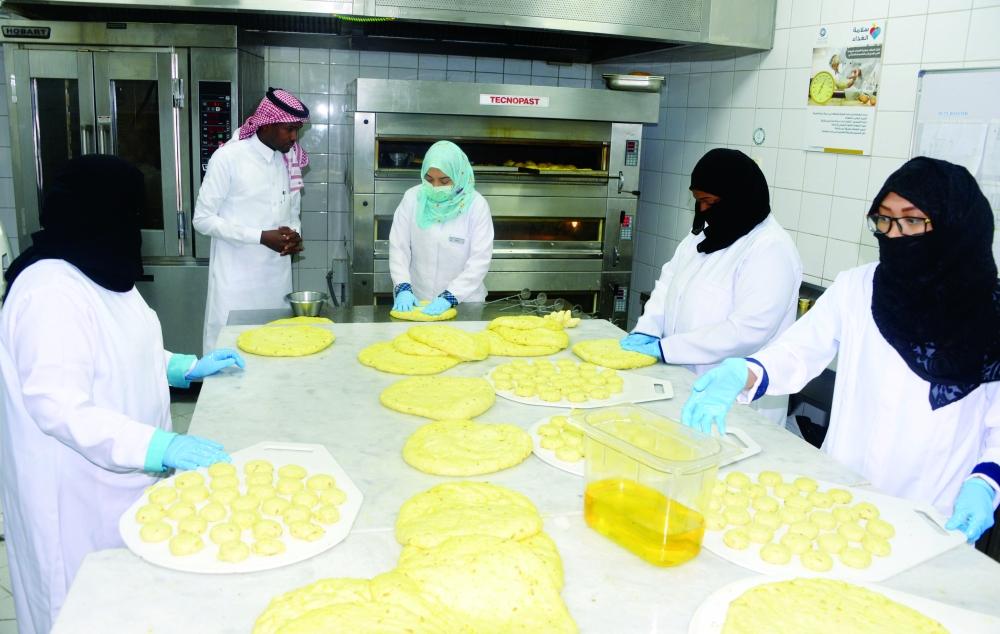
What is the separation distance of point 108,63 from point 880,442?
4.41 meters

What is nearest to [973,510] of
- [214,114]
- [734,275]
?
[734,275]

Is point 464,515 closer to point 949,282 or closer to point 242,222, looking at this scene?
point 949,282

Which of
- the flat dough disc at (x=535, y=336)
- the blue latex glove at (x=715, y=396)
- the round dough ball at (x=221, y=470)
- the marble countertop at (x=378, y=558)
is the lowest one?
the marble countertop at (x=378, y=558)

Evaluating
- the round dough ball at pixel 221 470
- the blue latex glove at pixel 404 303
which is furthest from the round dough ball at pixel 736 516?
the blue latex glove at pixel 404 303

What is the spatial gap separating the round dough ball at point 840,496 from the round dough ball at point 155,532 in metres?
1.37

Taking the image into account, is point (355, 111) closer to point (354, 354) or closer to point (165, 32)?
point (165, 32)

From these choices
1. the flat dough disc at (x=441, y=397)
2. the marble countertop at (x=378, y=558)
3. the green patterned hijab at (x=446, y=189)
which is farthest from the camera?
the green patterned hijab at (x=446, y=189)

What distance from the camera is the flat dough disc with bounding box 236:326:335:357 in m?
2.63

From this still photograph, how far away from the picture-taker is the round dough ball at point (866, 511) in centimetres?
164

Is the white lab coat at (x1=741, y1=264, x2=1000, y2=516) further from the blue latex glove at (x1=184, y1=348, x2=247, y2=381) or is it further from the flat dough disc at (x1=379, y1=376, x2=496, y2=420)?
the blue latex glove at (x1=184, y1=348, x2=247, y2=381)

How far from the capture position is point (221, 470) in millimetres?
1689

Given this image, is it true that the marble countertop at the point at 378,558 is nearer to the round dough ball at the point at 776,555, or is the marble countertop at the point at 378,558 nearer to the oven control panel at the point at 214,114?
the round dough ball at the point at 776,555

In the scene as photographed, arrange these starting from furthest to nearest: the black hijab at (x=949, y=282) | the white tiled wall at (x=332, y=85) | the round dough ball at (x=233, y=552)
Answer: the white tiled wall at (x=332, y=85) < the black hijab at (x=949, y=282) < the round dough ball at (x=233, y=552)

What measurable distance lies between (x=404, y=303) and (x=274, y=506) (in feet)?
6.34
